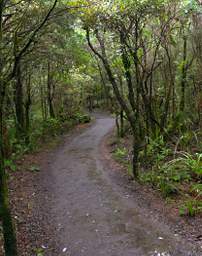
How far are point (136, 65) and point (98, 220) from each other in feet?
15.1

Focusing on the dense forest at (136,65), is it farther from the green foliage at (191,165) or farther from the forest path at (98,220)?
the forest path at (98,220)

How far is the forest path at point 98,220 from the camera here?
18.4ft

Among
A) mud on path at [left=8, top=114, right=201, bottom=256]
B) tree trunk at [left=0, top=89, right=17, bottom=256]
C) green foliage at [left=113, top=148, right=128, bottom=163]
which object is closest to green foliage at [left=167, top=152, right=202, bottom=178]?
mud on path at [left=8, top=114, right=201, bottom=256]

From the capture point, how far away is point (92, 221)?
682cm

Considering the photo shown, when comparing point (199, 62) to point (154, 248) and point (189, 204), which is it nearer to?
point (189, 204)

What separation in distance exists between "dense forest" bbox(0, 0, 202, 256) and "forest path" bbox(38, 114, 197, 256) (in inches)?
40.6

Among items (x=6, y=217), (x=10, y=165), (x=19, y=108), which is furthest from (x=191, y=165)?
(x=19, y=108)

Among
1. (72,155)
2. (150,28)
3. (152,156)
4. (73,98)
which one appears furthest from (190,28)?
(73,98)

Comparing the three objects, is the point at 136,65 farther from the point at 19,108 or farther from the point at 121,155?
the point at 19,108

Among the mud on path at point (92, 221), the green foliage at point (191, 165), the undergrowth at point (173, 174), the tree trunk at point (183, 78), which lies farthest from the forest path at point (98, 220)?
the tree trunk at point (183, 78)

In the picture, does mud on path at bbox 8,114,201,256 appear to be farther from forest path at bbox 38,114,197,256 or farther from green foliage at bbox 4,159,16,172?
green foliage at bbox 4,159,16,172

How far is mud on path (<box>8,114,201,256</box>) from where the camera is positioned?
5637mm

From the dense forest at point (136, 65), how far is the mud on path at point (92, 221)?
1.01 metres

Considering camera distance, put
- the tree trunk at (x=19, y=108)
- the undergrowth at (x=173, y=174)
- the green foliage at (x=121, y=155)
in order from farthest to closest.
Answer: the tree trunk at (x=19, y=108) < the green foliage at (x=121, y=155) < the undergrowth at (x=173, y=174)
